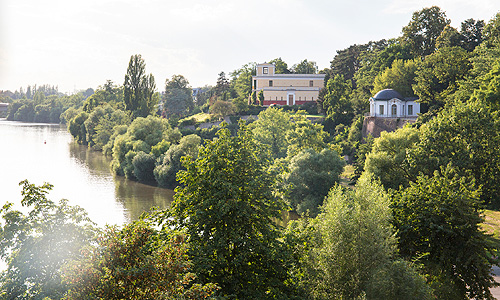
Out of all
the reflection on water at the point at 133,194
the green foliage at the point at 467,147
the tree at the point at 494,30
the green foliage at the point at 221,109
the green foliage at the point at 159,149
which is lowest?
the reflection on water at the point at 133,194

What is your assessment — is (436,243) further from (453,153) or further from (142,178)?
(142,178)

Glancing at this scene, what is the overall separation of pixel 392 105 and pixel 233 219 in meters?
47.0

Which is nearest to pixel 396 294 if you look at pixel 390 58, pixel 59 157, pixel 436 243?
pixel 436 243

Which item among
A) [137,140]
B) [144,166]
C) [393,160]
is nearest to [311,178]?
[393,160]

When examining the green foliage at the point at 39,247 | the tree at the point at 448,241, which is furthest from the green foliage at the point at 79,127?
the green foliage at the point at 39,247

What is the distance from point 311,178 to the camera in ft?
123

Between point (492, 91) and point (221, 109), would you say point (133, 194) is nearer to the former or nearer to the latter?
point (492, 91)

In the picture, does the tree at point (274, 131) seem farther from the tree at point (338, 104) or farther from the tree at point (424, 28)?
the tree at point (424, 28)

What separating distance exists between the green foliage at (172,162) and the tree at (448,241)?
105ft

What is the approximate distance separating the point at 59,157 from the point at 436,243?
61699 millimetres

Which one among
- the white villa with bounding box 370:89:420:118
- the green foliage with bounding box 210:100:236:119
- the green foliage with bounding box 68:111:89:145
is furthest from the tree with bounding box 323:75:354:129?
the green foliage with bounding box 68:111:89:145

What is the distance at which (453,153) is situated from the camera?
92.1ft

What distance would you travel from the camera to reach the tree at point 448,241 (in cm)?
1714

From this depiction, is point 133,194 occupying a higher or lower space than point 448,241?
lower
